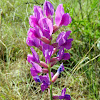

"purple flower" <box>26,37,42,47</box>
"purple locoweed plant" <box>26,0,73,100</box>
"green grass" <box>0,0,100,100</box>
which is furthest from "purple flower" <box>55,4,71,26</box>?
"green grass" <box>0,0,100,100</box>

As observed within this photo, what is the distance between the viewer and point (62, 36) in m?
1.20

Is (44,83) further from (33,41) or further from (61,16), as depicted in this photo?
(61,16)

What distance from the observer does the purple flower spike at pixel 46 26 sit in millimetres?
1128

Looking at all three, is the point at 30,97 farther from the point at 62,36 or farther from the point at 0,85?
the point at 62,36

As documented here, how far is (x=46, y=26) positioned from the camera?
1.14m

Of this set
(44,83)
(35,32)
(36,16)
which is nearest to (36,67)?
(44,83)

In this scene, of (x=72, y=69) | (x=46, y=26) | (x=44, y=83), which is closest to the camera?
(x=46, y=26)

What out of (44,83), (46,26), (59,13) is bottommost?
(44,83)

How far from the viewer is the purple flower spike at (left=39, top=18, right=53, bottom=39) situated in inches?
44.4

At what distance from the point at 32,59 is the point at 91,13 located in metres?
1.87

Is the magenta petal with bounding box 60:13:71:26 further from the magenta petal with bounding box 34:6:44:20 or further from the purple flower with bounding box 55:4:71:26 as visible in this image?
the magenta petal with bounding box 34:6:44:20

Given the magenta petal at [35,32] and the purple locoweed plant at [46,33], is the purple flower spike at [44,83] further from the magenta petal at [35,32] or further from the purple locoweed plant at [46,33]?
the magenta petal at [35,32]

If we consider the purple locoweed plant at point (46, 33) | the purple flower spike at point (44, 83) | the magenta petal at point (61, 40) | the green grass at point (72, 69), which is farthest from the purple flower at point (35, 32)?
the green grass at point (72, 69)

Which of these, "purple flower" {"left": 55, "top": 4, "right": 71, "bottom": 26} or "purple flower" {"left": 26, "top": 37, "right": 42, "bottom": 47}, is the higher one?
"purple flower" {"left": 55, "top": 4, "right": 71, "bottom": 26}
